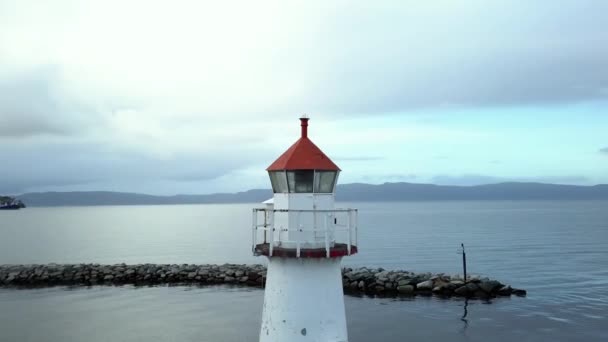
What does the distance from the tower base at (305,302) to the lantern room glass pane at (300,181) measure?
1.32 m

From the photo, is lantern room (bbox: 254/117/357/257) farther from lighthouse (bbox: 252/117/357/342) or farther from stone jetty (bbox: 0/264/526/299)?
stone jetty (bbox: 0/264/526/299)

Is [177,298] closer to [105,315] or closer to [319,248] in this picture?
[105,315]

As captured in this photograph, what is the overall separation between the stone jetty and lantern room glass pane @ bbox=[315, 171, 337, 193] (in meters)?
21.1

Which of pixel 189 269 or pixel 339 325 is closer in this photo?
pixel 339 325

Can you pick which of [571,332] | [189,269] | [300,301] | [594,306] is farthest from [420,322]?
[189,269]

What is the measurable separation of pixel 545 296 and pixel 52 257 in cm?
4728

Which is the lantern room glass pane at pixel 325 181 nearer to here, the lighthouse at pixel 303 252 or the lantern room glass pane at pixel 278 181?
the lighthouse at pixel 303 252

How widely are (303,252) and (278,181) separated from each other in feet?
4.96

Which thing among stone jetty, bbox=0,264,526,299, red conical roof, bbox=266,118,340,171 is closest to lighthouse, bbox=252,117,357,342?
red conical roof, bbox=266,118,340,171

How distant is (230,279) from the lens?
34.0 meters

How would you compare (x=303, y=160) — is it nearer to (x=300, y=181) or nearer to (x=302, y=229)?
(x=300, y=181)

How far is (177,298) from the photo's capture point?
2970 cm

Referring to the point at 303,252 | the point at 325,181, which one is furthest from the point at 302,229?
the point at 325,181

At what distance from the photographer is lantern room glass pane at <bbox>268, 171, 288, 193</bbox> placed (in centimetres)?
988
